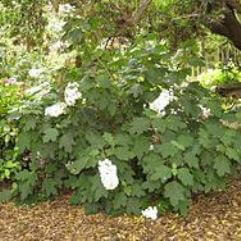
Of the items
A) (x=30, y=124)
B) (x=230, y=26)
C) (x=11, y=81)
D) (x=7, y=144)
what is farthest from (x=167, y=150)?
(x=11, y=81)

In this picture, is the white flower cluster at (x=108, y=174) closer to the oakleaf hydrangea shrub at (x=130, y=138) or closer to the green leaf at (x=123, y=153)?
the oakleaf hydrangea shrub at (x=130, y=138)

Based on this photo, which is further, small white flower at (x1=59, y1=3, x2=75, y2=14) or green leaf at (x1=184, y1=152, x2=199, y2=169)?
small white flower at (x1=59, y1=3, x2=75, y2=14)

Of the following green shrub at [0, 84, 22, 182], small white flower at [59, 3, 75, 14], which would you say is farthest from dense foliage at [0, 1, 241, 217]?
green shrub at [0, 84, 22, 182]

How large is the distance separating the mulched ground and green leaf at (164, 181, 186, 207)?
0.76ft

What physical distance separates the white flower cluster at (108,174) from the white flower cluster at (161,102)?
0.54 m

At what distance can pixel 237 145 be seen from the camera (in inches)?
179

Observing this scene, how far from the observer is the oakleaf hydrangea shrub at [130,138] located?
444 centimetres

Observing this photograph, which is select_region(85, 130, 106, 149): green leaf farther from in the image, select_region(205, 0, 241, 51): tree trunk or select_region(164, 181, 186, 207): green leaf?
select_region(205, 0, 241, 51): tree trunk

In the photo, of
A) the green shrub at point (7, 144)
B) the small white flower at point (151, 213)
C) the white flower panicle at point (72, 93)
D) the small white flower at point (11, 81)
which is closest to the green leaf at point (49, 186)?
the green shrub at point (7, 144)

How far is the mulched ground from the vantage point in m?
4.35

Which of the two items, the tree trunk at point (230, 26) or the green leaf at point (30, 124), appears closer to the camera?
the green leaf at point (30, 124)

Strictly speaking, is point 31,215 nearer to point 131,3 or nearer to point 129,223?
point 129,223

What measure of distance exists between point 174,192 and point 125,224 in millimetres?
448

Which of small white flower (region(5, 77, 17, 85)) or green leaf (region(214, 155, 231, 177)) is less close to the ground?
small white flower (region(5, 77, 17, 85))
